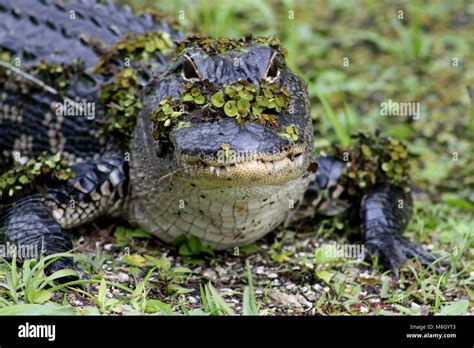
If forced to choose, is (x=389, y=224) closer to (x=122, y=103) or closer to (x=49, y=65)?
(x=122, y=103)

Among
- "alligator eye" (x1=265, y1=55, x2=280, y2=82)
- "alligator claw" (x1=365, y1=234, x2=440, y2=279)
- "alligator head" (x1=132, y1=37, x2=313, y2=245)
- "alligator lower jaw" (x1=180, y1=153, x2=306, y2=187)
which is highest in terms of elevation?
"alligator eye" (x1=265, y1=55, x2=280, y2=82)

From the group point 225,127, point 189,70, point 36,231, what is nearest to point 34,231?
point 36,231

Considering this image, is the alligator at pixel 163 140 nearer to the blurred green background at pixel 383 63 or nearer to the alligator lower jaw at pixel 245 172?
the alligator lower jaw at pixel 245 172

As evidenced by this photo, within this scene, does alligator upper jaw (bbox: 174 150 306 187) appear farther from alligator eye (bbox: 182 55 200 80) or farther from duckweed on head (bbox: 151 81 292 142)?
alligator eye (bbox: 182 55 200 80)

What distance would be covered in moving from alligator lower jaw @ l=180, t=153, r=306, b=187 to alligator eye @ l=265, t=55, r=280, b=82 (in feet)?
2.06

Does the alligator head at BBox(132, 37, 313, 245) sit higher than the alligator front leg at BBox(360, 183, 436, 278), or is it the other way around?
the alligator head at BBox(132, 37, 313, 245)

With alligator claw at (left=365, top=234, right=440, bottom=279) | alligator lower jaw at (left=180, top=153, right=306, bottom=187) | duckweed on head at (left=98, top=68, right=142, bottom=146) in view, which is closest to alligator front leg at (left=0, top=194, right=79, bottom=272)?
duckweed on head at (left=98, top=68, right=142, bottom=146)

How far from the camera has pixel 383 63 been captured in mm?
9352

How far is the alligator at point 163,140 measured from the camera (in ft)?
14.0

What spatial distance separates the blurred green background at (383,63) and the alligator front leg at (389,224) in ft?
2.35

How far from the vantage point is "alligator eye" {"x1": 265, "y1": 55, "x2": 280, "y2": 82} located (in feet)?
15.3

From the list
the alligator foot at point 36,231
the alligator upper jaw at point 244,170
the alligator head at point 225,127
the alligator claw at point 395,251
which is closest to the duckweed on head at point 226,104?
the alligator head at point 225,127

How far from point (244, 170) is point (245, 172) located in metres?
0.01
